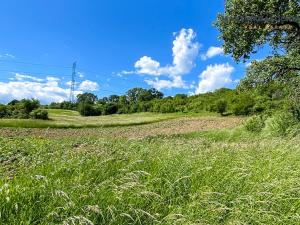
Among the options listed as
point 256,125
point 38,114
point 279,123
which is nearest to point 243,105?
point 256,125

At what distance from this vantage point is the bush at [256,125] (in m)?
26.2

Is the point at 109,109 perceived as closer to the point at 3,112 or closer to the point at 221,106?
the point at 221,106

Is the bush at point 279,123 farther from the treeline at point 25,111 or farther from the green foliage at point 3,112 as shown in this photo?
the green foliage at point 3,112

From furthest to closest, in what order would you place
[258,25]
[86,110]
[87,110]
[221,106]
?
[87,110] < [86,110] < [221,106] < [258,25]

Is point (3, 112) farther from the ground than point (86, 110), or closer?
closer

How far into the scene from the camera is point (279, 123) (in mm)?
23438

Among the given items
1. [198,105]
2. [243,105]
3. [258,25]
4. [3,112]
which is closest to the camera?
[258,25]

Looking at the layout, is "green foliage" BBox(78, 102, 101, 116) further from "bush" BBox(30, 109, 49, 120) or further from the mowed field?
the mowed field

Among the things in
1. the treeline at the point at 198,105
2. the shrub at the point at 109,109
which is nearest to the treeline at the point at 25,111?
the treeline at the point at 198,105

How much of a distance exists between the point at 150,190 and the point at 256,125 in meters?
22.8

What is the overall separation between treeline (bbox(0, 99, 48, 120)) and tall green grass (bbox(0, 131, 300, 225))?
46795mm

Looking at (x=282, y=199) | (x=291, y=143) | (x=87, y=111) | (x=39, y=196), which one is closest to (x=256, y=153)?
(x=291, y=143)

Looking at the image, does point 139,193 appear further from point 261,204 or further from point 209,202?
point 261,204

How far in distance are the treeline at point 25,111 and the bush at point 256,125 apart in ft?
106
